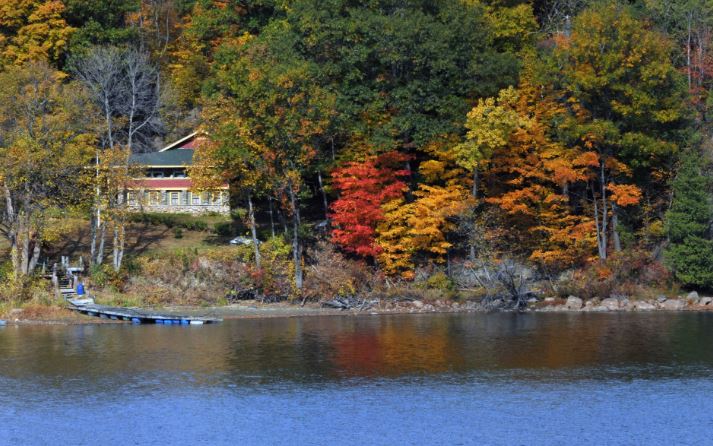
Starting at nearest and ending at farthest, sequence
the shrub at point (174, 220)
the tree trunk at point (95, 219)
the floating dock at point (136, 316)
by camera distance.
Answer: the floating dock at point (136, 316) → the tree trunk at point (95, 219) → the shrub at point (174, 220)

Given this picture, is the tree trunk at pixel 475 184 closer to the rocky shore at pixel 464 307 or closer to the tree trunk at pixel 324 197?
the rocky shore at pixel 464 307

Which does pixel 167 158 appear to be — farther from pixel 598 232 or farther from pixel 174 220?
pixel 598 232

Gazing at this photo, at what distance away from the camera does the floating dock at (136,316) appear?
204 feet

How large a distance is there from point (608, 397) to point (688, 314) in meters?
23.2

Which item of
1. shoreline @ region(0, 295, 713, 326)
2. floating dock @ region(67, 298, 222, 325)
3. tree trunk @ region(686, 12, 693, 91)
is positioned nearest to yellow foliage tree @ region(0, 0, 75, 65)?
floating dock @ region(67, 298, 222, 325)

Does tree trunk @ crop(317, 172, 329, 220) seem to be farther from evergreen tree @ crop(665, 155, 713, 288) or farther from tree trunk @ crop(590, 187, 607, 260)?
evergreen tree @ crop(665, 155, 713, 288)

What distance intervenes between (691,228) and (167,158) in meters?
39.4

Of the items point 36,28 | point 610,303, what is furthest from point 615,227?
point 36,28

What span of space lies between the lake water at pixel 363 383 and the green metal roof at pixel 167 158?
23.1m

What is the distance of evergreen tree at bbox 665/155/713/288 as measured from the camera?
66500mm

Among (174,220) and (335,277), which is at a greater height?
(174,220)

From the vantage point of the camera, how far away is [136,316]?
204 ft

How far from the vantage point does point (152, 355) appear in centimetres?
5181

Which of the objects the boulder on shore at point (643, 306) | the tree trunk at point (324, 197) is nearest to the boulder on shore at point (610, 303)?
the boulder on shore at point (643, 306)
